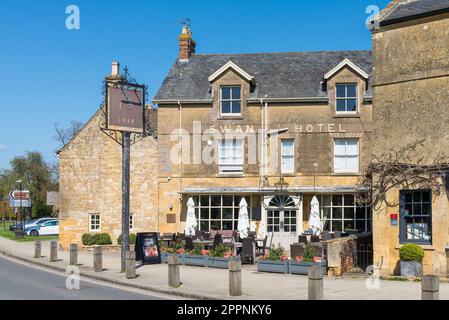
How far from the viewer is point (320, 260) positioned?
21609 millimetres

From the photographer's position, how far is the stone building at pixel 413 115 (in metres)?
20.0

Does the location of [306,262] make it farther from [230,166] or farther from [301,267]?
[230,166]

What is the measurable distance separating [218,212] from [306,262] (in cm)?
1265

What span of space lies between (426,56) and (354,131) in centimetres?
1243

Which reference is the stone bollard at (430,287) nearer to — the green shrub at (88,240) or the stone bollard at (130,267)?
the stone bollard at (130,267)

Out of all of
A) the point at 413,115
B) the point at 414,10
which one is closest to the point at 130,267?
the point at 413,115

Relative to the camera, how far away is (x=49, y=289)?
60.9 ft

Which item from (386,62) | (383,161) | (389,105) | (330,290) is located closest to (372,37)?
(386,62)

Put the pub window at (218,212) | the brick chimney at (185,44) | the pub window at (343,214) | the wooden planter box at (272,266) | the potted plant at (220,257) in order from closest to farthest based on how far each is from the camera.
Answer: the wooden planter box at (272,266) < the potted plant at (220,257) < the pub window at (343,214) < the pub window at (218,212) < the brick chimney at (185,44)

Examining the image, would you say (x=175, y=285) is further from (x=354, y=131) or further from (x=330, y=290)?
(x=354, y=131)

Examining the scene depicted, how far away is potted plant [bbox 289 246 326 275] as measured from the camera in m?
21.4

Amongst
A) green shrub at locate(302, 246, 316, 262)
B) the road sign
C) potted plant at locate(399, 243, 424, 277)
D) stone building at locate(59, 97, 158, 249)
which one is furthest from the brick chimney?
potted plant at locate(399, 243, 424, 277)

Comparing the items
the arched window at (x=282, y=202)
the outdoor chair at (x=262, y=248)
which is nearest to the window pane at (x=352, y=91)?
the arched window at (x=282, y=202)

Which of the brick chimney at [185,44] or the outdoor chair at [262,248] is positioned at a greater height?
the brick chimney at [185,44]
